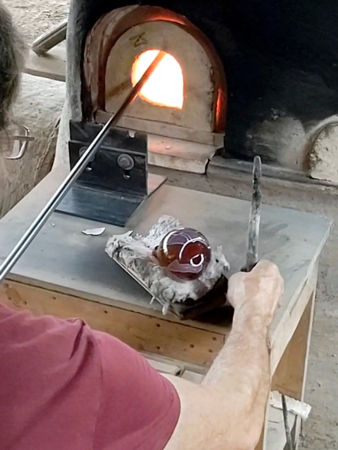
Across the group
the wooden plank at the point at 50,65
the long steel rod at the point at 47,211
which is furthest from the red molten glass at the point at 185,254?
the wooden plank at the point at 50,65

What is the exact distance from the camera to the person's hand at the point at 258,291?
144 cm

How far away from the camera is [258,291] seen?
1.45 m

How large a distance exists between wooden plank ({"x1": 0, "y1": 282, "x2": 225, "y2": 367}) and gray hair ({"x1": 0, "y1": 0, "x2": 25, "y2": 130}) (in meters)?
0.47

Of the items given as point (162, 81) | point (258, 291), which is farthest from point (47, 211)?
point (162, 81)

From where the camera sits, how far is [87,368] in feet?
3.51

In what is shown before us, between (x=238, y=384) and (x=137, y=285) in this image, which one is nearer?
(x=238, y=384)

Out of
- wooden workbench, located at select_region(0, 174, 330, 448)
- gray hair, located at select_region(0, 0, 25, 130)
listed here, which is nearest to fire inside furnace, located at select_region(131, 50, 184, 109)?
wooden workbench, located at select_region(0, 174, 330, 448)

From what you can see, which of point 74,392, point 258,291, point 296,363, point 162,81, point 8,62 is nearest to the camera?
point 74,392

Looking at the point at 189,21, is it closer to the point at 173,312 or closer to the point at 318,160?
the point at 318,160

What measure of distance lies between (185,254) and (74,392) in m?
0.50

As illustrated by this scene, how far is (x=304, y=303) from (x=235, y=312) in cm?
32

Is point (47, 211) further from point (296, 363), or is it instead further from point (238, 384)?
point (296, 363)

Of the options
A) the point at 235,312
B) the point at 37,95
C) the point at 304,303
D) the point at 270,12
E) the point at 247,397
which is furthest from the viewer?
the point at 37,95

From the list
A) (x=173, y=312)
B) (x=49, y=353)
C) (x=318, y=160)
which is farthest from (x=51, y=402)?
(x=318, y=160)
